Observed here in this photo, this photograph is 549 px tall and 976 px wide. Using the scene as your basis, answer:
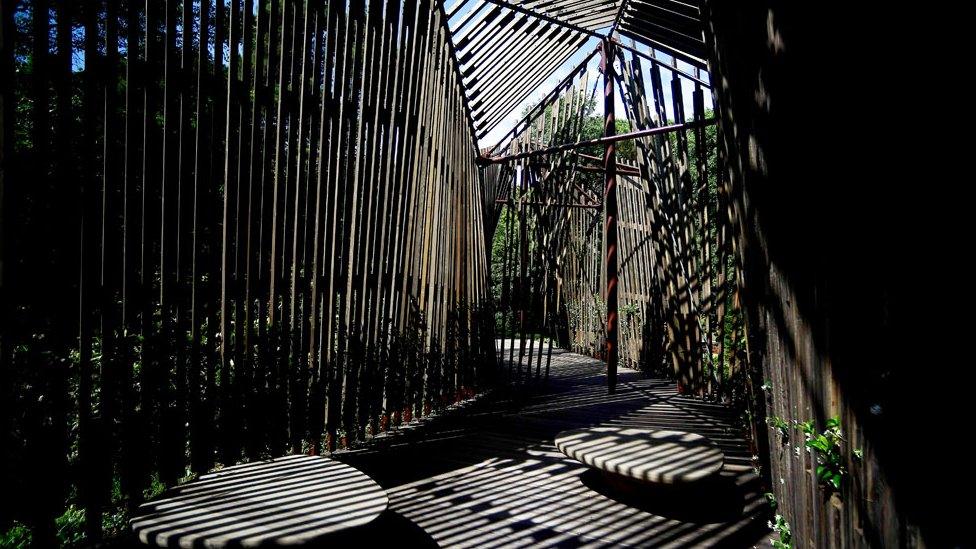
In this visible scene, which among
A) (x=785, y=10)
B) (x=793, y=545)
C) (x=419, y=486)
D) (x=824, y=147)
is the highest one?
Answer: (x=785, y=10)

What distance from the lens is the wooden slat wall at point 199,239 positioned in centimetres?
183

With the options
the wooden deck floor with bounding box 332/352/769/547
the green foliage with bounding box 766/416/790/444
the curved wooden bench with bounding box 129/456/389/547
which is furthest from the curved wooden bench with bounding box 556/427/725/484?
the curved wooden bench with bounding box 129/456/389/547

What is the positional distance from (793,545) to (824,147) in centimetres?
155

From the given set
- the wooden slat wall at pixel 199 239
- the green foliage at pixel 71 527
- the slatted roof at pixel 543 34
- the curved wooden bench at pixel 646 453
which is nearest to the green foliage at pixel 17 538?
the green foliage at pixel 71 527

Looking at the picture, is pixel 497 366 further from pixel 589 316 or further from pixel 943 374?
pixel 943 374

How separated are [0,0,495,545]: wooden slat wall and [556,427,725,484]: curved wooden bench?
1.70 m

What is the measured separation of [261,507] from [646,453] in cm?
234

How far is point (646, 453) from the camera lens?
11.5ft

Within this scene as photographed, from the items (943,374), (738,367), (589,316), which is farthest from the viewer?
(589,316)

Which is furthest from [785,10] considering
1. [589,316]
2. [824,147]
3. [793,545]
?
[589,316]

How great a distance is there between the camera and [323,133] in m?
3.53

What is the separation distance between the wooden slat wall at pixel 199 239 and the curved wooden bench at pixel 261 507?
24 centimetres

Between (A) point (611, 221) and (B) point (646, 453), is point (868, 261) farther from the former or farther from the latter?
(A) point (611, 221)

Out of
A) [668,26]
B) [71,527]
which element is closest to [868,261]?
[71,527]
